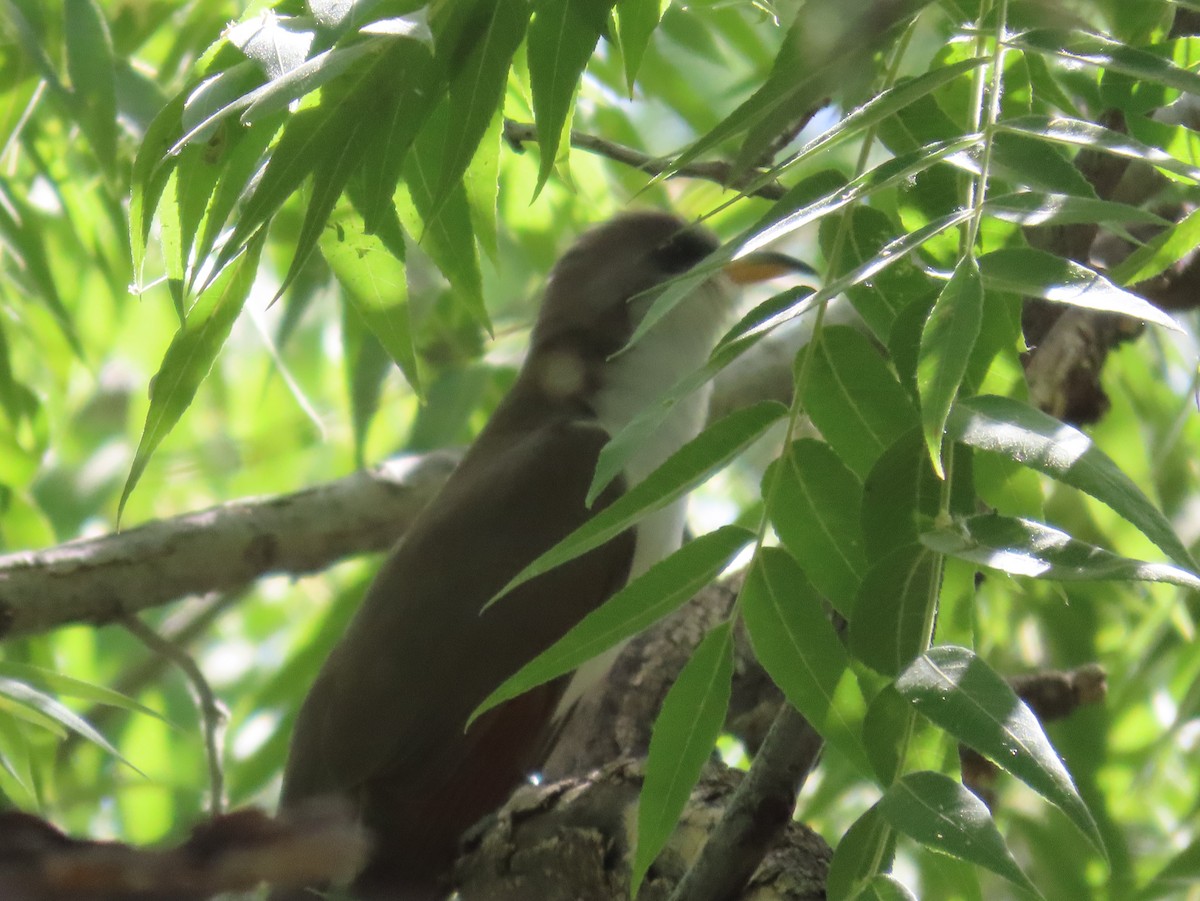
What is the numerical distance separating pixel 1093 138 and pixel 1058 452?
1.10 feet

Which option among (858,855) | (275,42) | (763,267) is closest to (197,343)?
(275,42)

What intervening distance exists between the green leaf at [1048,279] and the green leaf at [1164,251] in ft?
1.05

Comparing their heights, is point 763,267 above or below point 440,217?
above

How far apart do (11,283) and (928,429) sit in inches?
117

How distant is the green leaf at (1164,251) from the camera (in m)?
1.65

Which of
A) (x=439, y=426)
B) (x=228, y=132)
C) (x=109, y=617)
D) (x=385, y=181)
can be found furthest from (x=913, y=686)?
(x=439, y=426)

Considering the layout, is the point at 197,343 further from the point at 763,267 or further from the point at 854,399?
the point at 763,267

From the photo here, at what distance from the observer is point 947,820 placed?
1.26m

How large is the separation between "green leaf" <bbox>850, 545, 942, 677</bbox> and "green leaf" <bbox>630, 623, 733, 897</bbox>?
0.54ft

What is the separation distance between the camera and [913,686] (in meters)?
1.26

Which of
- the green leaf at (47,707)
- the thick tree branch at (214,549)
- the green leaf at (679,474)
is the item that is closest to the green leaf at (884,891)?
the green leaf at (679,474)

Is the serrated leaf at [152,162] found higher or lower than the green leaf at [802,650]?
higher

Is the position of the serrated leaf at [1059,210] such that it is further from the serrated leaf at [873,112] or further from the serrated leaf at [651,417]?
the serrated leaf at [651,417]

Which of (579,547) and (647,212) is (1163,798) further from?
(579,547)
